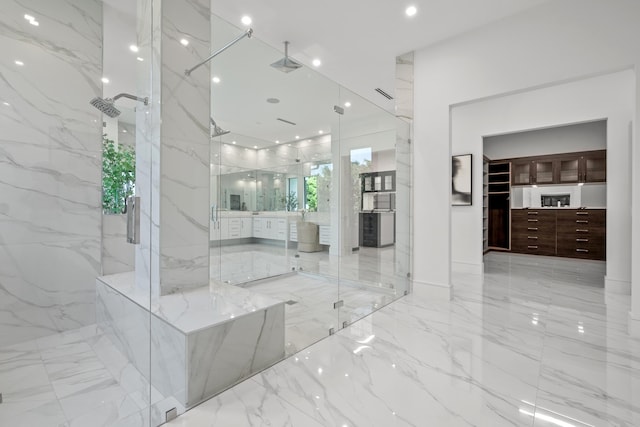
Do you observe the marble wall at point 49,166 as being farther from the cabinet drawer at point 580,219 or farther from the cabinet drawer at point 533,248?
the cabinet drawer at point 580,219

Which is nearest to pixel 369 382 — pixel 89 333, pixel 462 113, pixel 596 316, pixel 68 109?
pixel 89 333

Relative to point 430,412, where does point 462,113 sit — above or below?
above

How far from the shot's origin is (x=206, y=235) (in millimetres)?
2330

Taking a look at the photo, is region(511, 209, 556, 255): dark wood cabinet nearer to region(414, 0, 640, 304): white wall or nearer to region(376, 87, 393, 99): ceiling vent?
region(414, 0, 640, 304): white wall

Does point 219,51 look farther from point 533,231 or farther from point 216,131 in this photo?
point 533,231

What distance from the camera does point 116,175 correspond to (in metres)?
2.63

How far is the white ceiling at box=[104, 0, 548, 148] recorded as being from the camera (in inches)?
106

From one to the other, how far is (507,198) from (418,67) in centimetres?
494

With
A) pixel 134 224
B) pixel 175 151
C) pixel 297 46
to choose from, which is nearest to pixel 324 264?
pixel 175 151

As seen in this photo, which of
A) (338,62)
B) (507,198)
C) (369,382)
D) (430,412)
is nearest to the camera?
(430,412)

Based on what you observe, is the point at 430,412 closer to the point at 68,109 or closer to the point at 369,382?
the point at 369,382

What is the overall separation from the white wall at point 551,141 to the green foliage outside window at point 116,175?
784cm

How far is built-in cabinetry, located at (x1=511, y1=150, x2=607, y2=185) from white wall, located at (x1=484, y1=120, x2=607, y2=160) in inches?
6.3

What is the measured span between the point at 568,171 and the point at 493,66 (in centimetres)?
480
